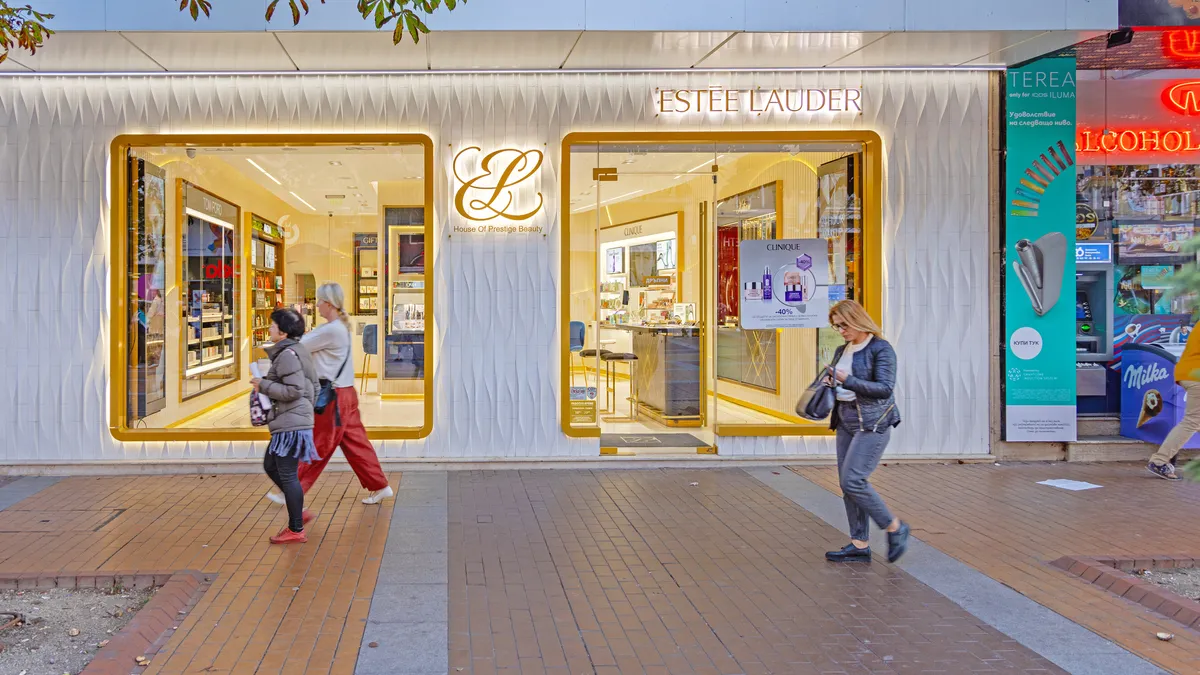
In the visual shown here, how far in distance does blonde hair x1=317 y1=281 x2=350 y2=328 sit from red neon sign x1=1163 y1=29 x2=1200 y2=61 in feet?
24.2

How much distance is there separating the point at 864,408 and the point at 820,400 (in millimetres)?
271

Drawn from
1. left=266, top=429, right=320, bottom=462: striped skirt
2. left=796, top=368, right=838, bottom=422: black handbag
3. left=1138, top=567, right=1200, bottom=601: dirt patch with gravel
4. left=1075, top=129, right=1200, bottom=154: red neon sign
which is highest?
left=1075, top=129, right=1200, bottom=154: red neon sign

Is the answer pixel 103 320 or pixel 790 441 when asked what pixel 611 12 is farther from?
pixel 103 320

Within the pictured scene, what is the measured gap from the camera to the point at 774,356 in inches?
386

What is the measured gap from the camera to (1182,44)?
8758mm

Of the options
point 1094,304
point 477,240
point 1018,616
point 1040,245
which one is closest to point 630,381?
point 477,240

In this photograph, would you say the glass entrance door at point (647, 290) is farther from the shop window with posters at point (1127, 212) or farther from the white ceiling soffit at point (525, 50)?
the shop window with posters at point (1127, 212)

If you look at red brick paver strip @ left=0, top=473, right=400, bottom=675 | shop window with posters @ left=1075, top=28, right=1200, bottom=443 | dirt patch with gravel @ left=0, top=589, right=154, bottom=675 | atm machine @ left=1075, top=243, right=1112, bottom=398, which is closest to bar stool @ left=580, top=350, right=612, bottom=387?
red brick paver strip @ left=0, top=473, right=400, bottom=675

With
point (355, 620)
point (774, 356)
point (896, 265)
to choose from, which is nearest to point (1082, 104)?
point (896, 265)

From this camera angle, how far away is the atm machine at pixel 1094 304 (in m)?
9.76

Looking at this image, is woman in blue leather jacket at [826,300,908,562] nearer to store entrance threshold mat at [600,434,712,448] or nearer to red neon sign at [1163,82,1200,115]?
store entrance threshold mat at [600,434,712,448]

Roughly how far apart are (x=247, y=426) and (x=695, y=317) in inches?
206

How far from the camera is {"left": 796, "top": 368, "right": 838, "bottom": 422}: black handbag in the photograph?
18.4 feet

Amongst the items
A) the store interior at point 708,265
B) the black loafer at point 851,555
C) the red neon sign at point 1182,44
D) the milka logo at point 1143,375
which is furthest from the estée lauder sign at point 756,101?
the black loafer at point 851,555
